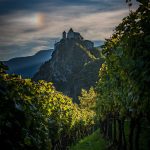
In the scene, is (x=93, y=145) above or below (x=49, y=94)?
below

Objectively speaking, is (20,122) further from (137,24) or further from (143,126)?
(143,126)

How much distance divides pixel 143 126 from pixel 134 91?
2476cm

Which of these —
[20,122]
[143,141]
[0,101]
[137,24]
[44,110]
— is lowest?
[143,141]

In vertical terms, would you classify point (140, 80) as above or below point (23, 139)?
above

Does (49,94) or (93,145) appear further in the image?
(93,145)

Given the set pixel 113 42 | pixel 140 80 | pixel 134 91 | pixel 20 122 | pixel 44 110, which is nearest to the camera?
pixel 20 122

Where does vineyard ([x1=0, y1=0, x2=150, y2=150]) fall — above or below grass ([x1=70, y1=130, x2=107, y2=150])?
above

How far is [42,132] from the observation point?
10016 millimetres

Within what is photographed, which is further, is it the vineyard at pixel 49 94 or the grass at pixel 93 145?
the grass at pixel 93 145

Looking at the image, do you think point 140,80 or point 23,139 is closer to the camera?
point 23,139

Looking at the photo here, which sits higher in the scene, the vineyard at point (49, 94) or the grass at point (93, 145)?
the vineyard at point (49, 94)

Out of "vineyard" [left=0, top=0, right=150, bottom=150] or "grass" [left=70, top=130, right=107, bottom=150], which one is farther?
"grass" [left=70, top=130, right=107, bottom=150]

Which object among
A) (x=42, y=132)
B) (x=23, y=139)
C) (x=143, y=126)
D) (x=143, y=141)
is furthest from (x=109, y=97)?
(x=23, y=139)

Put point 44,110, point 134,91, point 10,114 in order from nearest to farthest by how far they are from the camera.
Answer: point 10,114, point 134,91, point 44,110
